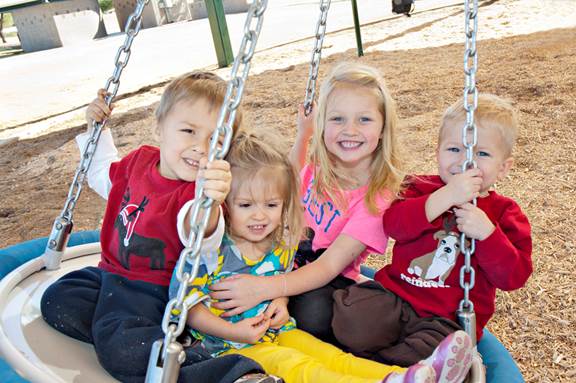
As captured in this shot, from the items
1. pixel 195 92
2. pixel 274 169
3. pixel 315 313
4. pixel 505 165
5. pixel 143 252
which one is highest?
pixel 195 92

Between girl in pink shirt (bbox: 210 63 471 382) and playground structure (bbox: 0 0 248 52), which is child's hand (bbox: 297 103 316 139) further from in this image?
playground structure (bbox: 0 0 248 52)

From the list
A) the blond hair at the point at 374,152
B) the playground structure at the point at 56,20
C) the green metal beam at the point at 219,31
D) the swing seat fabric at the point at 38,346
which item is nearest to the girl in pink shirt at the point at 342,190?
the blond hair at the point at 374,152

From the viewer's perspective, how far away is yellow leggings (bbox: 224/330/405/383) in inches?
64.4

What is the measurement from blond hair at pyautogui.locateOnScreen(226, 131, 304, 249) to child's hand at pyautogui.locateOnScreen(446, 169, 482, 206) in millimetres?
467

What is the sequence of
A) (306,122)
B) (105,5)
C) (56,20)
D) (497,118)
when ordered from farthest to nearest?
(105,5) → (56,20) → (306,122) → (497,118)

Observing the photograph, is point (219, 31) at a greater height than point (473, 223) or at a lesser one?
lesser

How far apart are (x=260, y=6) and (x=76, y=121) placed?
616 cm

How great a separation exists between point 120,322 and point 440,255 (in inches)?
37.1

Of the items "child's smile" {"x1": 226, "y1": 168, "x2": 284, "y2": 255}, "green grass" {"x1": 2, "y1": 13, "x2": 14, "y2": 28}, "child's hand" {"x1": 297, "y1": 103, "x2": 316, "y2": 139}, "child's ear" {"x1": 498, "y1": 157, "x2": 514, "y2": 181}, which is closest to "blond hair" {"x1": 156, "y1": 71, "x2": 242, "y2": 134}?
"child's smile" {"x1": 226, "y1": 168, "x2": 284, "y2": 255}

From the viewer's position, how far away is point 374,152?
206 cm

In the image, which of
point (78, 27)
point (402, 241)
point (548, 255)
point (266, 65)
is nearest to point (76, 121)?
point (266, 65)

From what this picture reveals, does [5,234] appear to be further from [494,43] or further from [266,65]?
[494,43]

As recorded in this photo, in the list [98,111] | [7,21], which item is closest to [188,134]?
[98,111]

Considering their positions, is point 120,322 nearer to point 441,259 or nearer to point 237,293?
point 237,293
